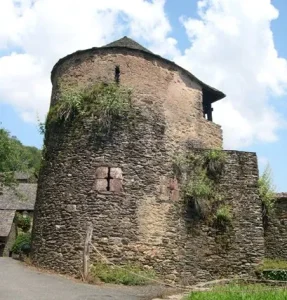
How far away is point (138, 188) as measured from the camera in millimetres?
13805

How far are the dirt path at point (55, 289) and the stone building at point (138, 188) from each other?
161cm

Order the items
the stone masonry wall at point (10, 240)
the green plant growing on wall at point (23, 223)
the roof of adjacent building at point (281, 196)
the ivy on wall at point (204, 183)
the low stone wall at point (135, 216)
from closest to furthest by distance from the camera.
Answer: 1. the low stone wall at point (135, 216)
2. the ivy on wall at point (204, 183)
3. the roof of adjacent building at point (281, 196)
4. the stone masonry wall at point (10, 240)
5. the green plant growing on wall at point (23, 223)

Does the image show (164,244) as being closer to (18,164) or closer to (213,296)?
(213,296)

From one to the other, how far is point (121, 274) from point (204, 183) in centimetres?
466

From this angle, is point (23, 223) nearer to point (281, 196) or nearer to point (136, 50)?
point (136, 50)

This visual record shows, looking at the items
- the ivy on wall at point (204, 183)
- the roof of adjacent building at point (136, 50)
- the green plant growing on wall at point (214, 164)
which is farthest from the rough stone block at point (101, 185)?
the roof of adjacent building at point (136, 50)

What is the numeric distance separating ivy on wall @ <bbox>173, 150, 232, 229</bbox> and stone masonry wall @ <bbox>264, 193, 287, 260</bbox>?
2231 millimetres

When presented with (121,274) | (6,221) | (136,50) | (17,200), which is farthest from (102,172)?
(17,200)

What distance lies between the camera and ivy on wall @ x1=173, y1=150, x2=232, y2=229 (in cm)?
1471

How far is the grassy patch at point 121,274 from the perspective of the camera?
12.0m

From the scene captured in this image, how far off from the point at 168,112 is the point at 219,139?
302cm

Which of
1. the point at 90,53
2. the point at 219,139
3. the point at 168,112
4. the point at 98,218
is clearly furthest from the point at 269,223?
the point at 90,53

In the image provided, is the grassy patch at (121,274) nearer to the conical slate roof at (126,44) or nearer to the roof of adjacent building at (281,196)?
the roof of adjacent building at (281,196)

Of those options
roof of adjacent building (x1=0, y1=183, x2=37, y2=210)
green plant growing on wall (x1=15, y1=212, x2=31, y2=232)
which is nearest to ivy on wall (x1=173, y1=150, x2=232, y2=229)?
roof of adjacent building (x1=0, y1=183, x2=37, y2=210)
